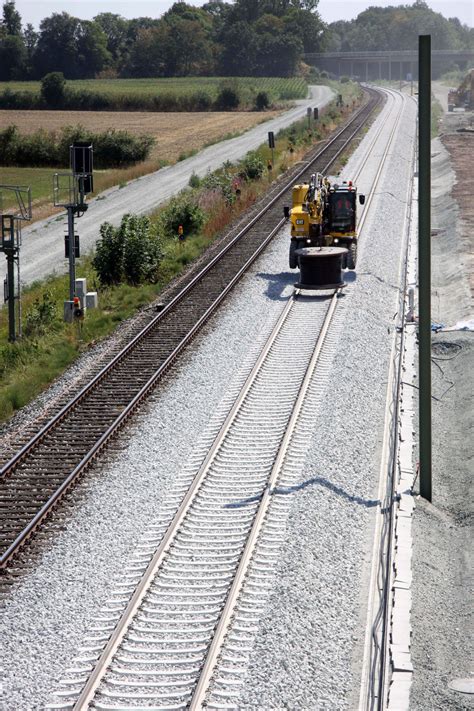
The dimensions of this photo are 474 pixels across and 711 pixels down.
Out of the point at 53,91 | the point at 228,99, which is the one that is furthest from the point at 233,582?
the point at 53,91

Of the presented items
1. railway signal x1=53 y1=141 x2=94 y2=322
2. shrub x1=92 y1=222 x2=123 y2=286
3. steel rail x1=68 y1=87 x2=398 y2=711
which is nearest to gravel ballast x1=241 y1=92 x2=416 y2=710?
steel rail x1=68 y1=87 x2=398 y2=711

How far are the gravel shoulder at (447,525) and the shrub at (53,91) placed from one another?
81.6 m

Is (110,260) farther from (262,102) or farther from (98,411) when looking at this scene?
(262,102)

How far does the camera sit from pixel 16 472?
1513 cm

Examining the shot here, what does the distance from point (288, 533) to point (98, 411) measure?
5.86m

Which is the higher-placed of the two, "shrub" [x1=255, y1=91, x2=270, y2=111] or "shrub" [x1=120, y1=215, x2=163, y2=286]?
"shrub" [x1=255, y1=91, x2=270, y2=111]

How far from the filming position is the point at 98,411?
17.7 m

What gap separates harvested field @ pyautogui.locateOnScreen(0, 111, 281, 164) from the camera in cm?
7356

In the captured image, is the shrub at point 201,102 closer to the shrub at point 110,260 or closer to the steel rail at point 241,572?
the shrub at point 110,260

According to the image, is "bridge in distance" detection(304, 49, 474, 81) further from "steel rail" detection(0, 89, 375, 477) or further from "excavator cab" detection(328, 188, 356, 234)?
"excavator cab" detection(328, 188, 356, 234)

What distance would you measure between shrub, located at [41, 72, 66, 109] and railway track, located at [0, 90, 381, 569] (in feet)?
264

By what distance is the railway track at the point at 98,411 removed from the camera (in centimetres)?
1391

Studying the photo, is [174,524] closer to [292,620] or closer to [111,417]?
[292,620]

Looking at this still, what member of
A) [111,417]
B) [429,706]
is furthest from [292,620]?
[111,417]
